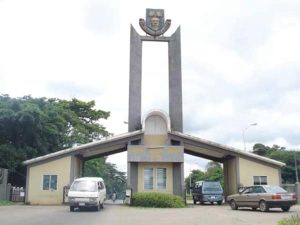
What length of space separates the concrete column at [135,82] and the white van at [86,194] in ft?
29.5

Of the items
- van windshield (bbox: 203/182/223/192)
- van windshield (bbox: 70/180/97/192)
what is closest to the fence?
van windshield (bbox: 70/180/97/192)

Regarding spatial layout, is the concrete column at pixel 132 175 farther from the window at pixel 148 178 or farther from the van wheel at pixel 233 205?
the van wheel at pixel 233 205

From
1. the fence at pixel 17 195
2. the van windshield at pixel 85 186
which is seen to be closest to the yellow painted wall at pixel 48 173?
the fence at pixel 17 195

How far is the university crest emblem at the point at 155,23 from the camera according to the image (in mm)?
34688

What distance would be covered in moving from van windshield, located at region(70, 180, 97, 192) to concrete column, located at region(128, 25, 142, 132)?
30.4ft

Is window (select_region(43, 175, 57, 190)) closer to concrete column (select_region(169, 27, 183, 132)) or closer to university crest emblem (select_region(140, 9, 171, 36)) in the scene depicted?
concrete column (select_region(169, 27, 183, 132))

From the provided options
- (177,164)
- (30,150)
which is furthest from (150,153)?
(30,150)

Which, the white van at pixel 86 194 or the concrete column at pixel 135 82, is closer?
the white van at pixel 86 194

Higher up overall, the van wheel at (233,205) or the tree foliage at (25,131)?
the tree foliage at (25,131)

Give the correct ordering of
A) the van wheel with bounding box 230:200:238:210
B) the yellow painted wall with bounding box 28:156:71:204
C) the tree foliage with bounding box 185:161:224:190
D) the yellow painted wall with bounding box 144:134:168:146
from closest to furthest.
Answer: the van wheel with bounding box 230:200:238:210 → the yellow painted wall with bounding box 28:156:71:204 → the yellow painted wall with bounding box 144:134:168:146 → the tree foliage with bounding box 185:161:224:190

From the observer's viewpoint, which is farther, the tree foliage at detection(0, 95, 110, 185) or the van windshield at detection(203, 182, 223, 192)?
the tree foliage at detection(0, 95, 110, 185)

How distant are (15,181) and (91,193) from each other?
16.0m

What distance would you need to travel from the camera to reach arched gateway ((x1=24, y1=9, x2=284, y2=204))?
30688mm

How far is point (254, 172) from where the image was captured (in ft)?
104
